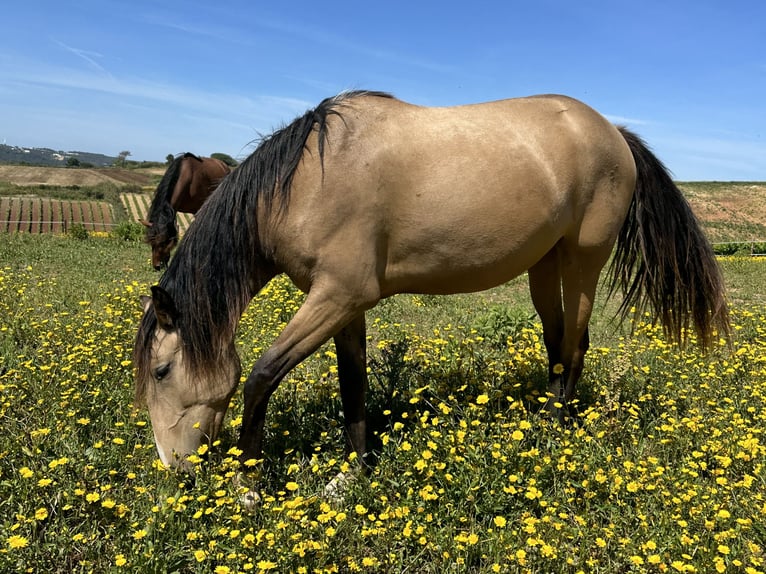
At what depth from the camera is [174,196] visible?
9.30 meters

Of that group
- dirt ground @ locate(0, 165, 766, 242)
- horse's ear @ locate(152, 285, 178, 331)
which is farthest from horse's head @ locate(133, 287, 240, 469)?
dirt ground @ locate(0, 165, 766, 242)

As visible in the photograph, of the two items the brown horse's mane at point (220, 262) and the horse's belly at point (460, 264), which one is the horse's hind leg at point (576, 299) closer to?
the horse's belly at point (460, 264)

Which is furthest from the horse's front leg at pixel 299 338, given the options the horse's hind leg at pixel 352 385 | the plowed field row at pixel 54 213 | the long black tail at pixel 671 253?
the plowed field row at pixel 54 213

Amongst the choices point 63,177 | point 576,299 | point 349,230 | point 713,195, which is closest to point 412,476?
point 349,230

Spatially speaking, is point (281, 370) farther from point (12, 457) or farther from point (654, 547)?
point (654, 547)

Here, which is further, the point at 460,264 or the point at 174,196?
the point at 174,196

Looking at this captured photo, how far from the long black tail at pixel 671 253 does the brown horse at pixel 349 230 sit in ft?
2.30

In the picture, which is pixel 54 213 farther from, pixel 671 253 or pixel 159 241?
pixel 671 253

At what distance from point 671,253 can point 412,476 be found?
2.63 m

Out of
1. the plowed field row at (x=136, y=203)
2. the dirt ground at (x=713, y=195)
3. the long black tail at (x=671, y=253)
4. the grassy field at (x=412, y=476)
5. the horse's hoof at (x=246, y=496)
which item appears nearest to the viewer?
the grassy field at (x=412, y=476)

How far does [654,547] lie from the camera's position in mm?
2275

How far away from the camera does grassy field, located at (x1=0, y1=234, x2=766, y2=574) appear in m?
2.40

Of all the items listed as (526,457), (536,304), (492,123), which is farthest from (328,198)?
(536,304)

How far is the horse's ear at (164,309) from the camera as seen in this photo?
2887 mm
